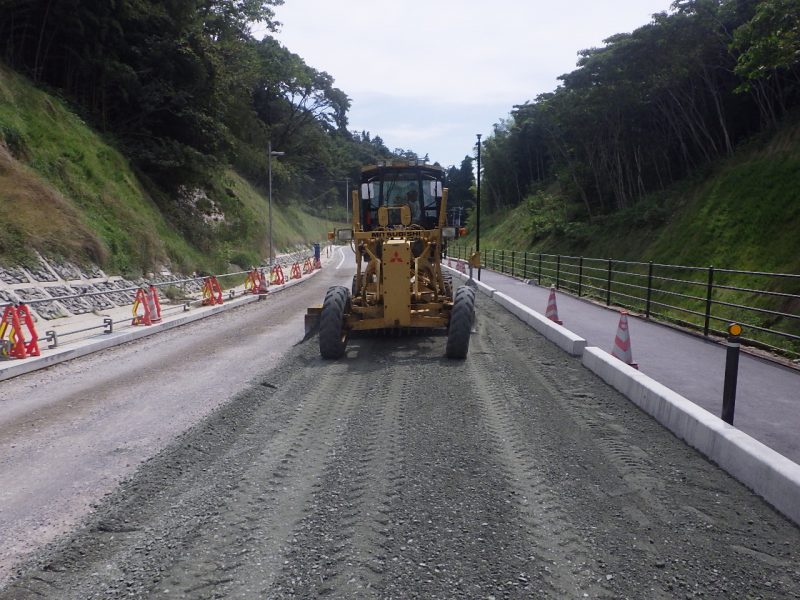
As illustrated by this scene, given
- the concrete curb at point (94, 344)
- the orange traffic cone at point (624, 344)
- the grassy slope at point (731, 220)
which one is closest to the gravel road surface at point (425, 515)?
the orange traffic cone at point (624, 344)

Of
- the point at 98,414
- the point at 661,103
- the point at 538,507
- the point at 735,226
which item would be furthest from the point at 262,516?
the point at 661,103

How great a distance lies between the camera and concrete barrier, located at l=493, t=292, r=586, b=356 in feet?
29.2

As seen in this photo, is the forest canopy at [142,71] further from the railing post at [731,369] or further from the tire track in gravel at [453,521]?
the railing post at [731,369]

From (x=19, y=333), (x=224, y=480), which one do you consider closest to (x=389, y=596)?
(x=224, y=480)

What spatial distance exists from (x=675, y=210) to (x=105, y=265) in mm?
→ 25388

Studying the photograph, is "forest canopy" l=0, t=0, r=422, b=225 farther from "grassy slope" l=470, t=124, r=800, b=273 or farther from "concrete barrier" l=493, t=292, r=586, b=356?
"grassy slope" l=470, t=124, r=800, b=273

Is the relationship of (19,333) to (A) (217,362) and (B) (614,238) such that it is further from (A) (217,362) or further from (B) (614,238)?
(B) (614,238)

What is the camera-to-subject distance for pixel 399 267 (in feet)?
29.2

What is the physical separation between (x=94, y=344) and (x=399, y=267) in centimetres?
598

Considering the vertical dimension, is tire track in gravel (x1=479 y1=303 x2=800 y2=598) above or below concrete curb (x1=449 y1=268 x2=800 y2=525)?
below

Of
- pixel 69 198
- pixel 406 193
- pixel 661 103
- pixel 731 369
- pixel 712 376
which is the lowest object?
pixel 712 376

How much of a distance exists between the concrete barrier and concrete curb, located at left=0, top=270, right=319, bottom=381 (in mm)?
8359

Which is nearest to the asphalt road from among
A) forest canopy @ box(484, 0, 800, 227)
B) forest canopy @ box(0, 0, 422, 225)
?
forest canopy @ box(0, 0, 422, 225)

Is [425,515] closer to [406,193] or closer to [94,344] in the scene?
[406,193]
